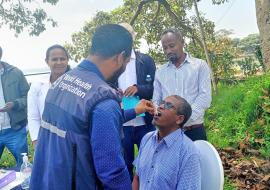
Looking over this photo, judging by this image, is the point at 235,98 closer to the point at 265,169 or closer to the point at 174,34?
the point at 265,169

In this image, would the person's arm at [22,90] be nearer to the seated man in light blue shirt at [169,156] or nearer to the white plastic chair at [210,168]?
Result: the seated man in light blue shirt at [169,156]

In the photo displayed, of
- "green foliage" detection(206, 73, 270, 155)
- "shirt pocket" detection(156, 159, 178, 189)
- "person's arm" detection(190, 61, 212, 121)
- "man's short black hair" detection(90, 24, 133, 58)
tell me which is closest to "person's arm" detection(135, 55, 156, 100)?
"person's arm" detection(190, 61, 212, 121)

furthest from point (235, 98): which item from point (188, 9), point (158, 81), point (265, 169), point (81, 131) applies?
point (81, 131)

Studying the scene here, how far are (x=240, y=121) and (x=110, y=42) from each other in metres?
4.89

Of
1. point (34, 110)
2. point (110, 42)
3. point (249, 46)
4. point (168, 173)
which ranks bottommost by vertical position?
point (168, 173)

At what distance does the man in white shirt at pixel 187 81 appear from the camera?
3.36 meters

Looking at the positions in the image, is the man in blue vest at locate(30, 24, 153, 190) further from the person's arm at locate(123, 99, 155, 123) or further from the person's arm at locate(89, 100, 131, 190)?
the person's arm at locate(123, 99, 155, 123)

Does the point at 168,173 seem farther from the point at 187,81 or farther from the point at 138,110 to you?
the point at 187,81

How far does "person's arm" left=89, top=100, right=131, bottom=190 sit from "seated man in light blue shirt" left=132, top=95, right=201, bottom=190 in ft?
2.56

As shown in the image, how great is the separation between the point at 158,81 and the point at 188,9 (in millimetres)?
9052

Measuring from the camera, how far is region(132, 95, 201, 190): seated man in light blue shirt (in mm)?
2404

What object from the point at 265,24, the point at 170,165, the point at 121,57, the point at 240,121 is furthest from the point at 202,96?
the point at 265,24

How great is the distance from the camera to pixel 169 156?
99.8 inches

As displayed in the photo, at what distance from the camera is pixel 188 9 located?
12.1 meters
